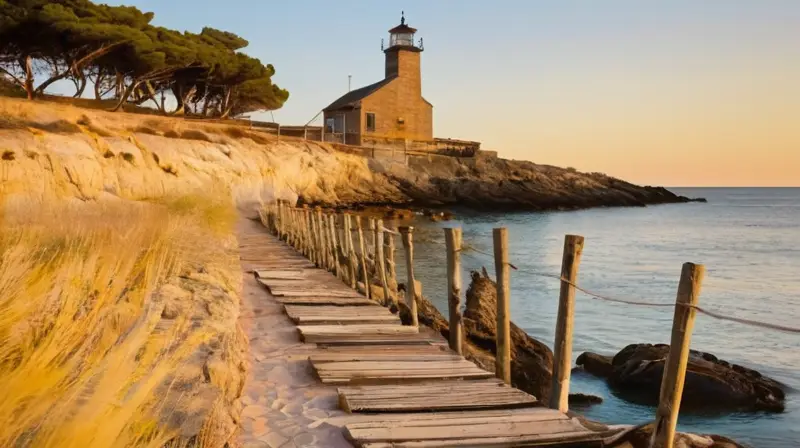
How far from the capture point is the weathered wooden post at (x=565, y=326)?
16.5 ft

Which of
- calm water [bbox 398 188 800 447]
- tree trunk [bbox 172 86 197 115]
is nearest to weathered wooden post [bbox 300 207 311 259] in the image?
calm water [bbox 398 188 800 447]

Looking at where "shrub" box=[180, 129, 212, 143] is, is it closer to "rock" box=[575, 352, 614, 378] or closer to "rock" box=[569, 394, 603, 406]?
"rock" box=[575, 352, 614, 378]

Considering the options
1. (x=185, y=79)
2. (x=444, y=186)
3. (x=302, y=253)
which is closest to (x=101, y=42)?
(x=185, y=79)

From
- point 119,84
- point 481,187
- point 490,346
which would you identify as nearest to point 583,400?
point 490,346

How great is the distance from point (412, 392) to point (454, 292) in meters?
1.91

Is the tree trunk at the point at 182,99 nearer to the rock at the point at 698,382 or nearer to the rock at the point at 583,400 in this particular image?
the rock at the point at 698,382

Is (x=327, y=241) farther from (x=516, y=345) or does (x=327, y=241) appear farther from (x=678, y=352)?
(x=678, y=352)

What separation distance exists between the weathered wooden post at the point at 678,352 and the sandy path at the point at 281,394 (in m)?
1.82

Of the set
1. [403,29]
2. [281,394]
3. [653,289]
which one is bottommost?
[653,289]

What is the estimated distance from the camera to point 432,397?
4922 mm

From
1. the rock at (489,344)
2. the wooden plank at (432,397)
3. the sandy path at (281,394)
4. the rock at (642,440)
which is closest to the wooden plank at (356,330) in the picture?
the sandy path at (281,394)

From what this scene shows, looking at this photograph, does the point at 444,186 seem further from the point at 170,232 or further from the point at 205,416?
the point at 205,416

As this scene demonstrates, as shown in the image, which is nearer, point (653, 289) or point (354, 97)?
point (653, 289)

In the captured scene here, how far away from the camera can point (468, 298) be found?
37.1 feet
